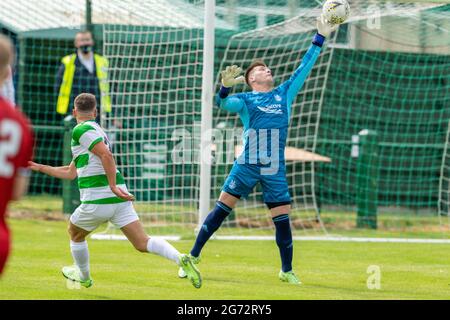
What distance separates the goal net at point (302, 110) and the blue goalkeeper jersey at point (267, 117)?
373 centimetres

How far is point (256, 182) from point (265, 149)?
30 cm

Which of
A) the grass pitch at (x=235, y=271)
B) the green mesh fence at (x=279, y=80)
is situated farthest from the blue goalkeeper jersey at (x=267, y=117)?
the green mesh fence at (x=279, y=80)

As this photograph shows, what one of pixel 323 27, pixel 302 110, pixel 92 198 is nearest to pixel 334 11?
pixel 323 27

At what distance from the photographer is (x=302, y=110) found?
16.4 m

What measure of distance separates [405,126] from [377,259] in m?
8.24

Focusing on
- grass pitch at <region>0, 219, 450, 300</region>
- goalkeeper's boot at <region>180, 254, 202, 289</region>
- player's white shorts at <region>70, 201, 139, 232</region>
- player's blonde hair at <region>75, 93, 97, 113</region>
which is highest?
player's blonde hair at <region>75, 93, 97, 113</region>

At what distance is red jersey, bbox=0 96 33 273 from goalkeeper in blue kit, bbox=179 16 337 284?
3898 millimetres

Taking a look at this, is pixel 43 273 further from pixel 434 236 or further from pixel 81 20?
pixel 81 20

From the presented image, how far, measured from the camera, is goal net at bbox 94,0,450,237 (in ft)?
45.4

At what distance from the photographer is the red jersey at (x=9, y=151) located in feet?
17.0

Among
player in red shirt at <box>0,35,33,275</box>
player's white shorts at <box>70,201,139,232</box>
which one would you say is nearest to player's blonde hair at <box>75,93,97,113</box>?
player's white shorts at <box>70,201,139,232</box>

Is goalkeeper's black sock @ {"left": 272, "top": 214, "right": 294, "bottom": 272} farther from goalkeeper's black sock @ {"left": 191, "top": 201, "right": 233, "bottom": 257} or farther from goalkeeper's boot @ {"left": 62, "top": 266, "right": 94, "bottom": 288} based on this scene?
goalkeeper's boot @ {"left": 62, "top": 266, "right": 94, "bottom": 288}
